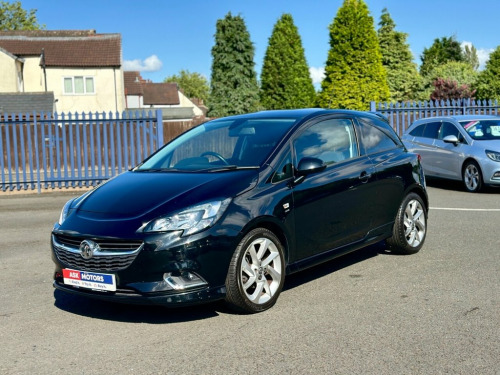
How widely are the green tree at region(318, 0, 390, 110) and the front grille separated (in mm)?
35733

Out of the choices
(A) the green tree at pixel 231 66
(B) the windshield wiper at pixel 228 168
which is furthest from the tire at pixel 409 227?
(A) the green tree at pixel 231 66

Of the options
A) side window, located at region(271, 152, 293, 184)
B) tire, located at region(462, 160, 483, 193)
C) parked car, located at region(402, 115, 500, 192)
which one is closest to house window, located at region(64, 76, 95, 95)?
parked car, located at region(402, 115, 500, 192)

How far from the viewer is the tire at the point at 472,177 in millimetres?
13836

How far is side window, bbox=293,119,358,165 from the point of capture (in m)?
6.16

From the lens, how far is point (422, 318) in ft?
16.9

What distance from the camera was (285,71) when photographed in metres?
45.0

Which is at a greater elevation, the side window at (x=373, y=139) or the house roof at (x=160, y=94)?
the house roof at (x=160, y=94)

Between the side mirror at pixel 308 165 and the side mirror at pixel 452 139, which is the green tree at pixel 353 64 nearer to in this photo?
the side mirror at pixel 452 139

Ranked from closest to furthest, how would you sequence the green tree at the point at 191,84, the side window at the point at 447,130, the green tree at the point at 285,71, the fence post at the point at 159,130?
the side window at the point at 447,130 < the fence post at the point at 159,130 < the green tree at the point at 285,71 < the green tree at the point at 191,84

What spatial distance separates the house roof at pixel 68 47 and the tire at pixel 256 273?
4455 cm

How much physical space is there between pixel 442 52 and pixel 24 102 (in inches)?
2325

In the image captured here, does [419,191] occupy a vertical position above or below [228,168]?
below

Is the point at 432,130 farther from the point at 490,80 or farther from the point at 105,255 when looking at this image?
the point at 490,80

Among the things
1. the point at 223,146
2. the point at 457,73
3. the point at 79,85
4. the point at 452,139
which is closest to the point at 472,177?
the point at 452,139
